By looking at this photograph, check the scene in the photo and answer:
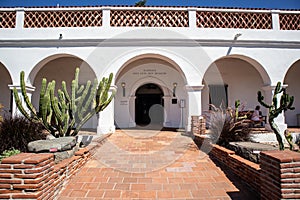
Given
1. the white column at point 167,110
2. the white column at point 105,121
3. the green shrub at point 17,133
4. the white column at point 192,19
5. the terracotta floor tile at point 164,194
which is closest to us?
the terracotta floor tile at point 164,194

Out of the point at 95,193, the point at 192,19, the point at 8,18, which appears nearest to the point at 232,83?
the point at 192,19

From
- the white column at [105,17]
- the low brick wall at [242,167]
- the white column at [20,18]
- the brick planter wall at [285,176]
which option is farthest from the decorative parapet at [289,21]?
the white column at [20,18]

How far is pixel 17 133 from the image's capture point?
471 centimetres

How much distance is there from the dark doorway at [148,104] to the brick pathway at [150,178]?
7862 millimetres

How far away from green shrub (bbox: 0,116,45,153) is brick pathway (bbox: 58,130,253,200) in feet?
5.83

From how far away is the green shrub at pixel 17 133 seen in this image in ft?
14.9

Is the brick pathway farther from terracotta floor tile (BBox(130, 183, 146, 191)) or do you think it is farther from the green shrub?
the green shrub

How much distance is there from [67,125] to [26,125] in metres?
1.23

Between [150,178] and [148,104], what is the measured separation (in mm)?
9940

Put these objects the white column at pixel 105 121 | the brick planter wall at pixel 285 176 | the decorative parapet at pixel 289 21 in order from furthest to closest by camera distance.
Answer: the decorative parapet at pixel 289 21 → the white column at pixel 105 121 → the brick planter wall at pixel 285 176

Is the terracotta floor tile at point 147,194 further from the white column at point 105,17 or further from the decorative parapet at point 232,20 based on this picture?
the decorative parapet at point 232,20

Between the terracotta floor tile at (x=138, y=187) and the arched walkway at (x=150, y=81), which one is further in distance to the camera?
the arched walkway at (x=150, y=81)

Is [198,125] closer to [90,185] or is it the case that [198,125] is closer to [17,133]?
[90,185]

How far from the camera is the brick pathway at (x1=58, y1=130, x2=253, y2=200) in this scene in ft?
9.27
